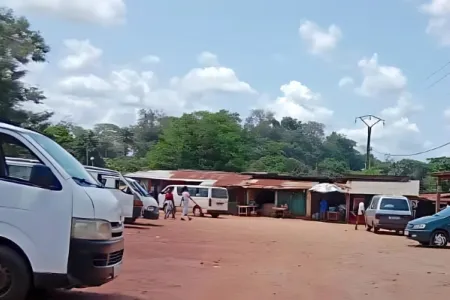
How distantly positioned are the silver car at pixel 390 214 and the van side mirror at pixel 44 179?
74.9ft

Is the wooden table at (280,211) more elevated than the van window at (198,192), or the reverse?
the van window at (198,192)

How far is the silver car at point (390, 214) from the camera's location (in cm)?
2814

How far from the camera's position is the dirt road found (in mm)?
9750

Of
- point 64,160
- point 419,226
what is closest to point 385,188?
point 419,226

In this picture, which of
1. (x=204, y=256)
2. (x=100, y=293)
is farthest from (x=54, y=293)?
(x=204, y=256)

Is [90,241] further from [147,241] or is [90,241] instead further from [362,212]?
[362,212]

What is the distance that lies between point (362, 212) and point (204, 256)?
23.5m

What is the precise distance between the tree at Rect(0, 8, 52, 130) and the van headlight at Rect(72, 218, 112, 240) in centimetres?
2744

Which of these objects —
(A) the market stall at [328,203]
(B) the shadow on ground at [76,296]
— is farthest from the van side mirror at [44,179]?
(A) the market stall at [328,203]

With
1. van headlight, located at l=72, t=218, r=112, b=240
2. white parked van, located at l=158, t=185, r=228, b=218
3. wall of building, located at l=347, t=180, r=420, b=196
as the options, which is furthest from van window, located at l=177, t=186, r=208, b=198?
van headlight, located at l=72, t=218, r=112, b=240

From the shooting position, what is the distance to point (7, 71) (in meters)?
35.4

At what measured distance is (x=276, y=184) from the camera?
46062 millimetres

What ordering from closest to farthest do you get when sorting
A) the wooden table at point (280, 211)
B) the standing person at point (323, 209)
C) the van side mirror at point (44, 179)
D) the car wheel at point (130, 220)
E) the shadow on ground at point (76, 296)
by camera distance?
1. the van side mirror at point (44, 179)
2. the shadow on ground at point (76, 296)
3. the car wheel at point (130, 220)
4. the standing person at point (323, 209)
5. the wooden table at point (280, 211)

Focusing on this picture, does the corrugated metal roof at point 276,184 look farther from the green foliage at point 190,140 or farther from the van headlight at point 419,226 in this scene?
the van headlight at point 419,226
